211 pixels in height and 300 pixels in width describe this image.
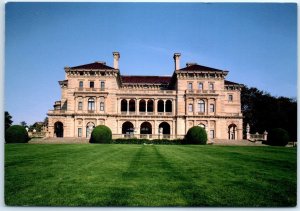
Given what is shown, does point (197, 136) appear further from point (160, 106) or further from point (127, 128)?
point (127, 128)

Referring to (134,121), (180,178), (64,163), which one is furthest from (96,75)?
(180,178)

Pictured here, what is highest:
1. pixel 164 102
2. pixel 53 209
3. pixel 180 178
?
pixel 164 102

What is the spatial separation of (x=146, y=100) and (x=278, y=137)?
54.4 ft

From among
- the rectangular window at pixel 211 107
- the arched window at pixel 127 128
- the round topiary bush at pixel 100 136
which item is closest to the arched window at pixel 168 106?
the arched window at pixel 127 128

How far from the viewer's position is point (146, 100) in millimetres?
36062

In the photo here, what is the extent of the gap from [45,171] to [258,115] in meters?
34.7

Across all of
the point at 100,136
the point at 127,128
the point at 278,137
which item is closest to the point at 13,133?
the point at 100,136

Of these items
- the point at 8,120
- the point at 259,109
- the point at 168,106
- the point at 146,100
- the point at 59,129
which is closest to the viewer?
the point at 8,120

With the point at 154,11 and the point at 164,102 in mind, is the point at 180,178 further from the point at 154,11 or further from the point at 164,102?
the point at 164,102

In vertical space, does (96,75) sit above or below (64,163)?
above

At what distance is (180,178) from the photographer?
8633mm

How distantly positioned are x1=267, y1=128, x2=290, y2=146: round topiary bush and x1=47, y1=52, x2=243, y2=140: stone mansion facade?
9.76 m

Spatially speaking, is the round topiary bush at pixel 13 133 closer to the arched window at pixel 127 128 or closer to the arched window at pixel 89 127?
the arched window at pixel 89 127

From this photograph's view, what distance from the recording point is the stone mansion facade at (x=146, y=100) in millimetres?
33656
